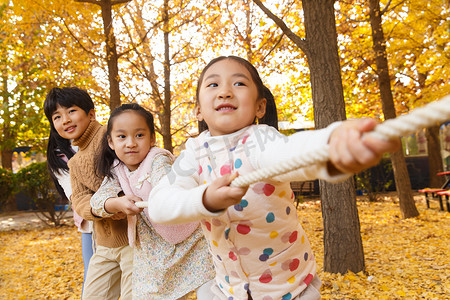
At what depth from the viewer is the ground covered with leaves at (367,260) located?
155 inches

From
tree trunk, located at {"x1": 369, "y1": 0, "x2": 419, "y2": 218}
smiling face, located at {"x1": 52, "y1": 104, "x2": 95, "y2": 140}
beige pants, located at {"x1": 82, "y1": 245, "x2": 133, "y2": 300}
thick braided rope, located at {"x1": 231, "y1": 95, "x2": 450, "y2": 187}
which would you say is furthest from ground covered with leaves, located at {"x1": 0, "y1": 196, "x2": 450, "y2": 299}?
thick braided rope, located at {"x1": 231, "y1": 95, "x2": 450, "y2": 187}

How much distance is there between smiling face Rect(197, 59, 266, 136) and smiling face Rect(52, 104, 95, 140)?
49.9 inches

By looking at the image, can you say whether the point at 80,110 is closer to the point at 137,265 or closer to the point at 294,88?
the point at 137,265

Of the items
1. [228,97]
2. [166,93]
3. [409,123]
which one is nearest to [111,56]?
[166,93]

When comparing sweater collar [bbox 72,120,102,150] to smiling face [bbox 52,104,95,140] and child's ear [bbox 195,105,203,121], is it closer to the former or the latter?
smiling face [bbox 52,104,95,140]

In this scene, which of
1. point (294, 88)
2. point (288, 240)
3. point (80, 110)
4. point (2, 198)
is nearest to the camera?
point (288, 240)

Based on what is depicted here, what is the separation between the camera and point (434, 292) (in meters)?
3.70

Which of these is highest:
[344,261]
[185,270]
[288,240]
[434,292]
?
[288,240]

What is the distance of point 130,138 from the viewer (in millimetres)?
2148

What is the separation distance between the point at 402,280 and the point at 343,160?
13.0 ft

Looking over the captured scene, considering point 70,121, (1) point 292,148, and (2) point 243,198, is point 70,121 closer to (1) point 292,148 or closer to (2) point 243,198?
(2) point 243,198

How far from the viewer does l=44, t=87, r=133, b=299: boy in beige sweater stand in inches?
92.7

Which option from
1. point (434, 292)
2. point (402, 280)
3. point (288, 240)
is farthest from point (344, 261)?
point (288, 240)

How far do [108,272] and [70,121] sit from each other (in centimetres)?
103
